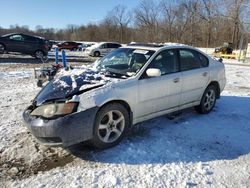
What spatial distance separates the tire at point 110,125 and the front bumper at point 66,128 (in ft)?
0.43

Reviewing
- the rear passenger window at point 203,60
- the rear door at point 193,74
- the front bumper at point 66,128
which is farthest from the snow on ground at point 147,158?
the rear passenger window at point 203,60

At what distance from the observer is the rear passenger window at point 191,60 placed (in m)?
5.74

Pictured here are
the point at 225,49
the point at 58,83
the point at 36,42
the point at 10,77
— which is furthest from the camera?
the point at 225,49

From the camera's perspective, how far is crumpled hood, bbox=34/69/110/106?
14.0 ft

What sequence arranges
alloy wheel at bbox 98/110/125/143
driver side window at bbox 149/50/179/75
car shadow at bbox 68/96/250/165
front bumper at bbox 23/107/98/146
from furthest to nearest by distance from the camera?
driver side window at bbox 149/50/179/75
alloy wheel at bbox 98/110/125/143
car shadow at bbox 68/96/250/165
front bumper at bbox 23/107/98/146

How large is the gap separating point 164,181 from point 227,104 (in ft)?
14.4

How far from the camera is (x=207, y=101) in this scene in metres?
6.42

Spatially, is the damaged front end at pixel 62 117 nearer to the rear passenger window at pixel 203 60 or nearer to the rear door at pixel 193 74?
the rear door at pixel 193 74

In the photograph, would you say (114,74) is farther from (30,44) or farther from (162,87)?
(30,44)

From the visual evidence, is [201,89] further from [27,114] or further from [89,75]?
[27,114]

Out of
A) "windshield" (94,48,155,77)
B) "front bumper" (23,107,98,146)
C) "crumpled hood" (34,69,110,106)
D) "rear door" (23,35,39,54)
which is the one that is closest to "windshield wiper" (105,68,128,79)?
"windshield" (94,48,155,77)

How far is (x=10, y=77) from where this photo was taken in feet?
38.0

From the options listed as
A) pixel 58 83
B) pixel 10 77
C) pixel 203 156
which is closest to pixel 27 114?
pixel 58 83

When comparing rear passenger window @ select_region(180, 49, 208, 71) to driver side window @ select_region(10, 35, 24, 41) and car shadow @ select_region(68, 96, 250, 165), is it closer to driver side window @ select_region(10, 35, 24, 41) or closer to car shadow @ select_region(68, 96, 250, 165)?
car shadow @ select_region(68, 96, 250, 165)
